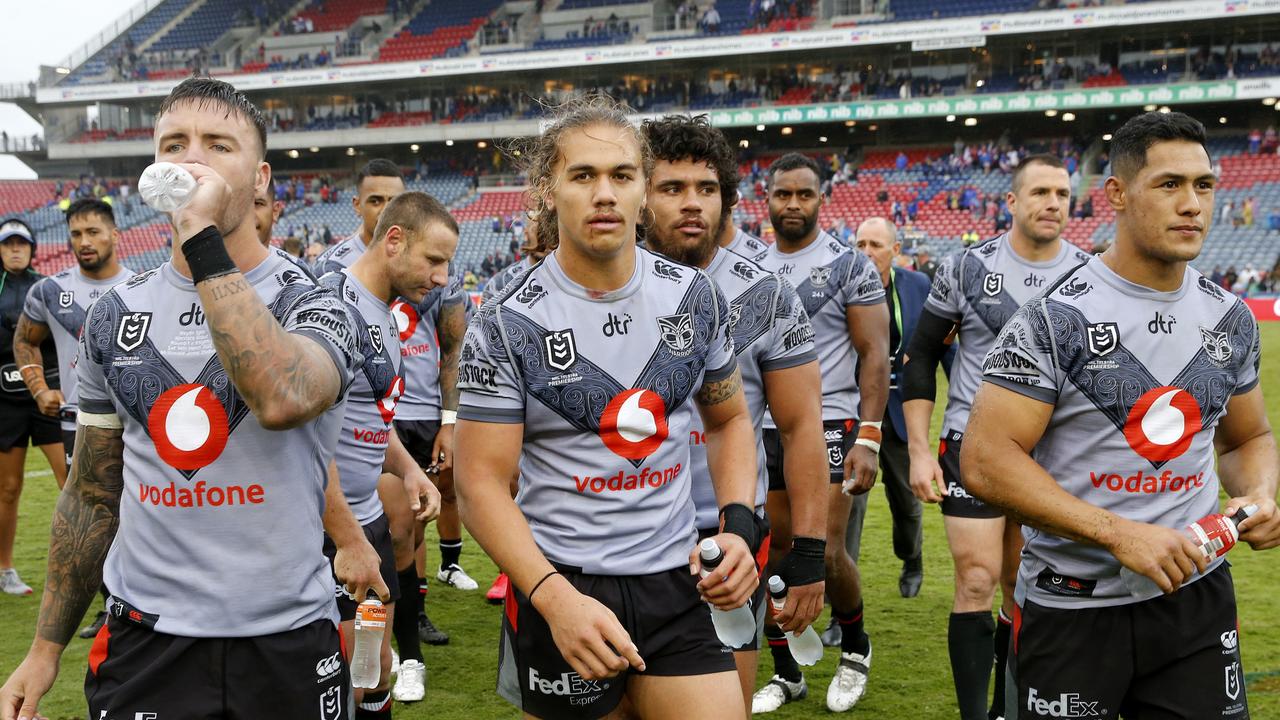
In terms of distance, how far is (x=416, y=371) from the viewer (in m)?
6.68

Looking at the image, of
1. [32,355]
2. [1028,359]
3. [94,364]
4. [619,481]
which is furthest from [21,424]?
[1028,359]

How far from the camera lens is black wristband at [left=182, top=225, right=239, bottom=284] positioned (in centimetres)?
232

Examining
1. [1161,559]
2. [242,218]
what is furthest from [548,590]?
[1161,559]

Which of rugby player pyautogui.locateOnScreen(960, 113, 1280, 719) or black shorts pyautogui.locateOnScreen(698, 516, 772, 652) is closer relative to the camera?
rugby player pyautogui.locateOnScreen(960, 113, 1280, 719)

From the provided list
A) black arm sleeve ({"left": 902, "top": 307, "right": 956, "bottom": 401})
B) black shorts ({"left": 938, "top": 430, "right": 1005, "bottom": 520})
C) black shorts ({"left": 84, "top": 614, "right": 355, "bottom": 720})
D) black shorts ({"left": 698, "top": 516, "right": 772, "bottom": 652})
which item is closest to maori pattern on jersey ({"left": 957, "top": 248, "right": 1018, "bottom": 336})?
black arm sleeve ({"left": 902, "top": 307, "right": 956, "bottom": 401})

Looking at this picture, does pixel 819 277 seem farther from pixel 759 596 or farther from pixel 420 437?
pixel 420 437

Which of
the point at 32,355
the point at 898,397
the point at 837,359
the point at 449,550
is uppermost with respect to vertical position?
the point at 837,359

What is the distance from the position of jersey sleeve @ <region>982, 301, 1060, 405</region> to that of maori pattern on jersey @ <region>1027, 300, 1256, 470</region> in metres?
0.01

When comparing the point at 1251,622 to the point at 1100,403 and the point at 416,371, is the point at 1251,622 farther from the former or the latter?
the point at 416,371

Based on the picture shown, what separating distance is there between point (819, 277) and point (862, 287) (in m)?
0.23

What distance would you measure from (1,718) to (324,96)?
54.7 m

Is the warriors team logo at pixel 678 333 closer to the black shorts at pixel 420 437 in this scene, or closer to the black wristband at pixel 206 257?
the black wristband at pixel 206 257

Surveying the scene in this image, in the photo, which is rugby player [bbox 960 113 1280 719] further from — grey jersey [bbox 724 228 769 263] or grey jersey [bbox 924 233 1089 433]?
grey jersey [bbox 924 233 1089 433]

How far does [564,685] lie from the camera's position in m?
2.93
